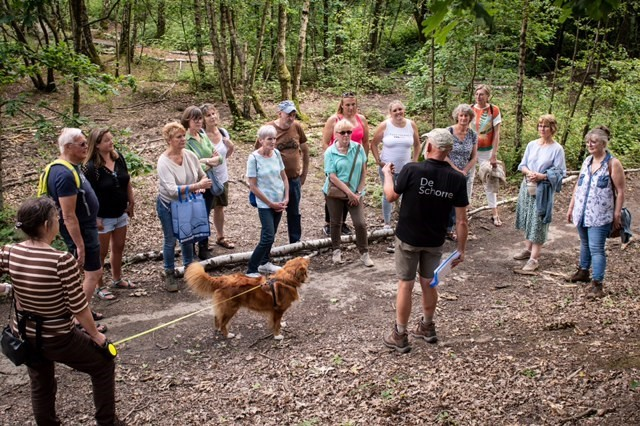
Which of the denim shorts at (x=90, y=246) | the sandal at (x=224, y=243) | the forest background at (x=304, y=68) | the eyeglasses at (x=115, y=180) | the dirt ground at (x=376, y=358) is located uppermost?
the forest background at (x=304, y=68)

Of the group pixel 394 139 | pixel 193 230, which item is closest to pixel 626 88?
pixel 394 139

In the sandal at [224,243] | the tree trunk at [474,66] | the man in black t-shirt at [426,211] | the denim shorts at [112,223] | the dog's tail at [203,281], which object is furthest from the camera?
the tree trunk at [474,66]

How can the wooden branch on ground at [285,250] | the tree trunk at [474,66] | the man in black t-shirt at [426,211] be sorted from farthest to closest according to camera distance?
the tree trunk at [474,66] → the wooden branch on ground at [285,250] → the man in black t-shirt at [426,211]

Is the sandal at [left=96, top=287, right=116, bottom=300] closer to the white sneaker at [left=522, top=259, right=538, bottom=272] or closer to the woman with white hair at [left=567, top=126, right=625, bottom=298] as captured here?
the white sneaker at [left=522, top=259, right=538, bottom=272]

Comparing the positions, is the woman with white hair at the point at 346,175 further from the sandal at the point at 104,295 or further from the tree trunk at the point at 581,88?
the tree trunk at the point at 581,88

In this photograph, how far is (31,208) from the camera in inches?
126

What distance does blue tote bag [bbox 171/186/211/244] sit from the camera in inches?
231

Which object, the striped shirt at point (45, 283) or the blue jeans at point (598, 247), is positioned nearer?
the striped shirt at point (45, 283)

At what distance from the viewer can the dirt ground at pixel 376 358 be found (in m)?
3.98

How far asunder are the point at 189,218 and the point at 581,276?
16.0ft

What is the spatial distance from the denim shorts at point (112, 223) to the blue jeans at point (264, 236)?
1.59 metres

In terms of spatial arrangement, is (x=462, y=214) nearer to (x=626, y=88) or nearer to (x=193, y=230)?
(x=193, y=230)

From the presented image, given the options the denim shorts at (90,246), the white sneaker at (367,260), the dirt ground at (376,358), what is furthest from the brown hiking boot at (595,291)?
the denim shorts at (90,246)

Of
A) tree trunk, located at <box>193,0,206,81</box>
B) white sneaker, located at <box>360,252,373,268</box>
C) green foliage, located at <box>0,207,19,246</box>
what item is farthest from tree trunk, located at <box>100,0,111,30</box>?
white sneaker, located at <box>360,252,373,268</box>
